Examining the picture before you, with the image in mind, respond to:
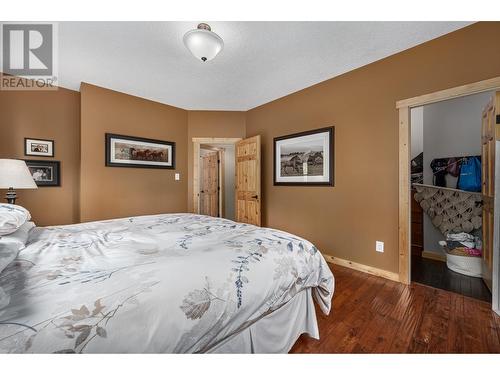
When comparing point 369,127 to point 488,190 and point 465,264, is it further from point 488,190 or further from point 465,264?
point 465,264

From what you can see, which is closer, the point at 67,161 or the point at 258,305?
the point at 258,305

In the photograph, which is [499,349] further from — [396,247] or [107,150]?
[107,150]

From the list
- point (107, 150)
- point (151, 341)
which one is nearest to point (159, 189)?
point (107, 150)

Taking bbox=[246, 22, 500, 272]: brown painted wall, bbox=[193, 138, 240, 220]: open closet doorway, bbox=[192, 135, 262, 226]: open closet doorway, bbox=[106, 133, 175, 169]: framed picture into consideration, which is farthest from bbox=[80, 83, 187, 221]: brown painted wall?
bbox=[246, 22, 500, 272]: brown painted wall

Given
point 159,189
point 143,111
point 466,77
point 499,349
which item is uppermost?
point 143,111

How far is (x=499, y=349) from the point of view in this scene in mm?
1341

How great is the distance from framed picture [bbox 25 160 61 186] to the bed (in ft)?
6.03

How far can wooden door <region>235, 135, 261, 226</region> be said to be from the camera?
11.7 feet

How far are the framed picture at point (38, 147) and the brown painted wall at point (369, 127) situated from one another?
A: 11.1 feet

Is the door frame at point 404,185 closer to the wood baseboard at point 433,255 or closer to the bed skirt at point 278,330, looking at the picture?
the wood baseboard at point 433,255

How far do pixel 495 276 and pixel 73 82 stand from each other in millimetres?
4936

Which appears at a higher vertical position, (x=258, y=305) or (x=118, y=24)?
(x=118, y=24)

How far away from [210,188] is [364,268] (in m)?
3.86

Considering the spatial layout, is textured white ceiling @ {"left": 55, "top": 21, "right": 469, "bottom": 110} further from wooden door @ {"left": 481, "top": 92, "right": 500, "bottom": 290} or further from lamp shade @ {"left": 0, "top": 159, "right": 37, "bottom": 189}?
lamp shade @ {"left": 0, "top": 159, "right": 37, "bottom": 189}
